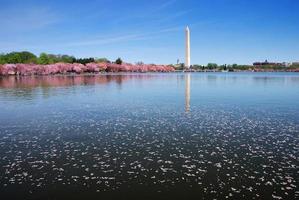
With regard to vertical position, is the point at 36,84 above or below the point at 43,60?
below

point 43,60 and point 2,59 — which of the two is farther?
point 43,60

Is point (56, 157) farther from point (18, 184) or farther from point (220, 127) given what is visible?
point (220, 127)

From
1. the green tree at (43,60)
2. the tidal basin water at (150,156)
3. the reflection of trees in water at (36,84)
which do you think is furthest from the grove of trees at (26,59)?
the tidal basin water at (150,156)

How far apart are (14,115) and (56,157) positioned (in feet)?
46.5

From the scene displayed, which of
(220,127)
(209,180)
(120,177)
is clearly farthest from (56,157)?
(220,127)

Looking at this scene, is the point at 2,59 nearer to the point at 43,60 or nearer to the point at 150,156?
the point at 43,60

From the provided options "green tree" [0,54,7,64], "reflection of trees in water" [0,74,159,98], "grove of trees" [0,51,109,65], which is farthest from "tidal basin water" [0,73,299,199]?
"grove of trees" [0,51,109,65]

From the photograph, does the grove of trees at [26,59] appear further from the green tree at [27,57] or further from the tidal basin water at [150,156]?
the tidal basin water at [150,156]

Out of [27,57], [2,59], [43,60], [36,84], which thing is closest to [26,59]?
[27,57]

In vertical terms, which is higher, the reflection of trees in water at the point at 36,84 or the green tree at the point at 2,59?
the green tree at the point at 2,59

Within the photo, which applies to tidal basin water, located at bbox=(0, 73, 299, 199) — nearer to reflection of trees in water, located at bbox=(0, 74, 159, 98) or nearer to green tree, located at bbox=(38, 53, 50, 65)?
reflection of trees in water, located at bbox=(0, 74, 159, 98)

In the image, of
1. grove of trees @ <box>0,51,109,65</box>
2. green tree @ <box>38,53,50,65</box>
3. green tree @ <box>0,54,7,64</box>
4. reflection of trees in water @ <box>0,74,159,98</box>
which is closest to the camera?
reflection of trees in water @ <box>0,74,159,98</box>

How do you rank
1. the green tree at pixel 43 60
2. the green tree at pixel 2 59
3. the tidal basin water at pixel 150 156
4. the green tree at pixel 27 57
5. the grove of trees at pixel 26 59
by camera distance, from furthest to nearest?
the green tree at pixel 27 57, the green tree at pixel 43 60, the grove of trees at pixel 26 59, the green tree at pixel 2 59, the tidal basin water at pixel 150 156

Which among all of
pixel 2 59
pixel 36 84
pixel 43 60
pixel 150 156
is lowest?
pixel 150 156
